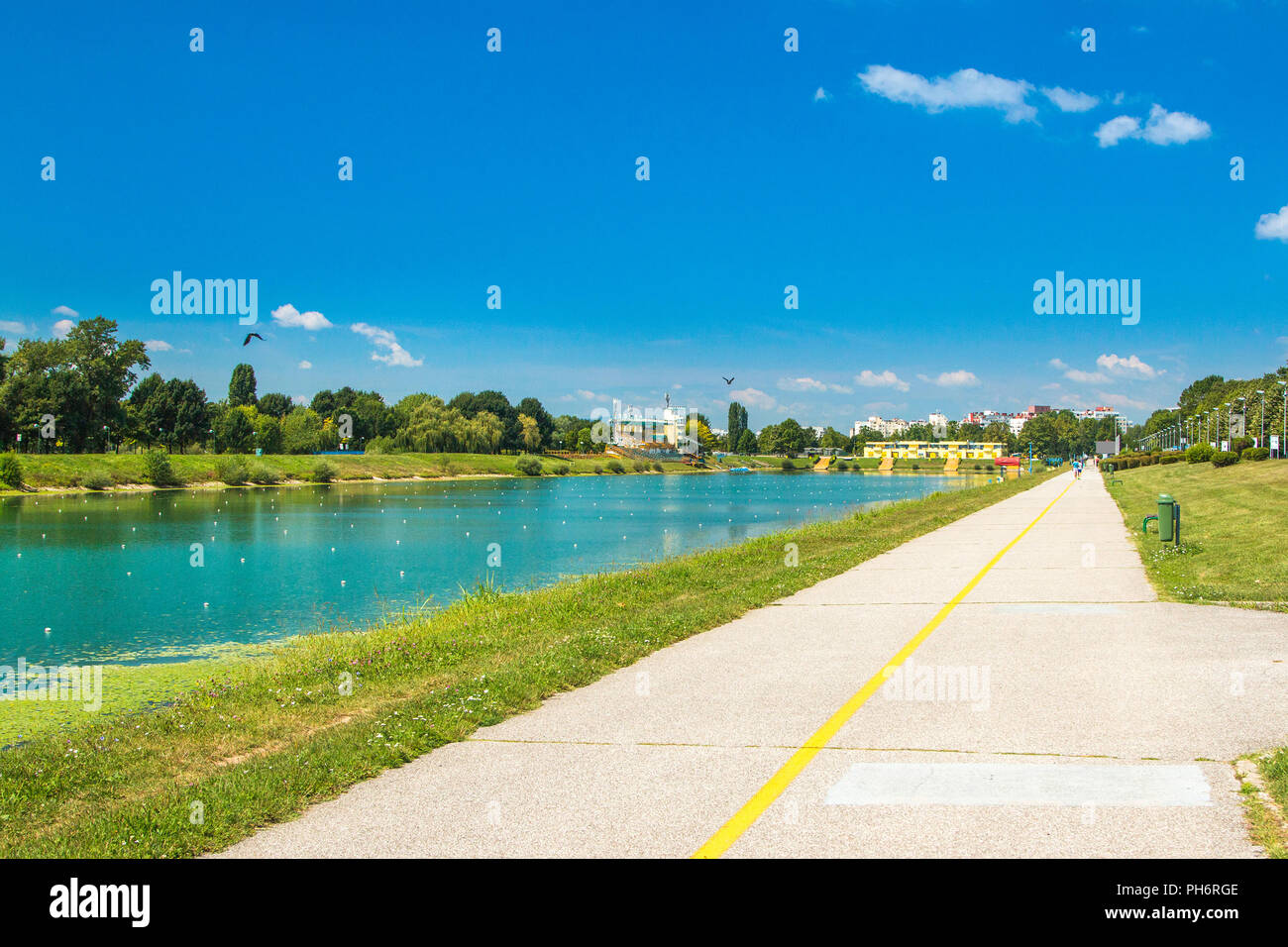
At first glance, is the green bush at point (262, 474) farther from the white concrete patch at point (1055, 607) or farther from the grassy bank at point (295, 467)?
the white concrete patch at point (1055, 607)

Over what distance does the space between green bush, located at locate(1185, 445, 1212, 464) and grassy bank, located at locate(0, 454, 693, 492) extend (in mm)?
82798

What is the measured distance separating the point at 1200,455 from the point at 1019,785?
78.2 metres

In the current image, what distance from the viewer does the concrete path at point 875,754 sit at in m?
4.98

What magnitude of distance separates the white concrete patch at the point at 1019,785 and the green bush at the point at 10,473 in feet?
258

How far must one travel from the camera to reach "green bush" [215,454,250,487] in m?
87.0

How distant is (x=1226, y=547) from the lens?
19391mm

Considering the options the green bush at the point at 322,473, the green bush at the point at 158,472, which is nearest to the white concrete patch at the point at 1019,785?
the green bush at the point at 158,472

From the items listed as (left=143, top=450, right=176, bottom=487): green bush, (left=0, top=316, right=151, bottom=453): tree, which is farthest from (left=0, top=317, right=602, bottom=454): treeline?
(left=143, top=450, right=176, bottom=487): green bush

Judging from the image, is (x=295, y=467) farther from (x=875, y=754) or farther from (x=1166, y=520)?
(x=875, y=754)

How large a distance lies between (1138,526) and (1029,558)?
9.60 meters

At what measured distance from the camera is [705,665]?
9.85m

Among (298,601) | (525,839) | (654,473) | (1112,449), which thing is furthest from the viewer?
(1112,449)
